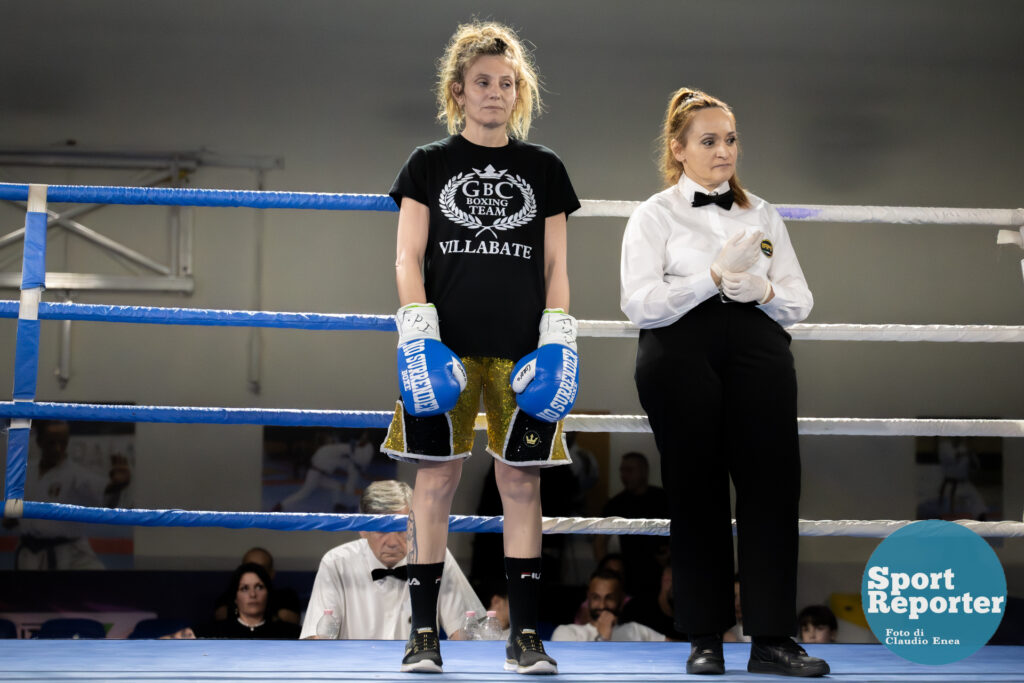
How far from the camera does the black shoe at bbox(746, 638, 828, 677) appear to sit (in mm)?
1497

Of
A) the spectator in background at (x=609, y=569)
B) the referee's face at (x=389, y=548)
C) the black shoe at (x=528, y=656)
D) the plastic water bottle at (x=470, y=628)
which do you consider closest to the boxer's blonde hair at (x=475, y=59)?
the black shoe at (x=528, y=656)

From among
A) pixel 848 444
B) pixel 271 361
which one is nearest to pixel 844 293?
pixel 848 444

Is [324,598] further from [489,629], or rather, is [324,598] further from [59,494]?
[59,494]

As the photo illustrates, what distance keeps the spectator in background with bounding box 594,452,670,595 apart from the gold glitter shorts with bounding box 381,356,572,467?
123 inches

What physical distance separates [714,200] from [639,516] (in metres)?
3.20

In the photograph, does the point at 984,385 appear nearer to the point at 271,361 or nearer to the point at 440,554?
the point at 271,361

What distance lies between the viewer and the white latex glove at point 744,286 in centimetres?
162

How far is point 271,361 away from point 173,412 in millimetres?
3072

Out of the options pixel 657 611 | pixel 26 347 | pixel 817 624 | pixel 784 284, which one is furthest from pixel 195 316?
pixel 817 624

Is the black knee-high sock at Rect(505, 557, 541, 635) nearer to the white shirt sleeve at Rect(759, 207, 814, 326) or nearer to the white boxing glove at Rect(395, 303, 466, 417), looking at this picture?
the white boxing glove at Rect(395, 303, 466, 417)

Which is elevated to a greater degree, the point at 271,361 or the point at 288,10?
the point at 288,10

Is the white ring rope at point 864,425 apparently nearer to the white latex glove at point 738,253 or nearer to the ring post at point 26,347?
the white latex glove at point 738,253

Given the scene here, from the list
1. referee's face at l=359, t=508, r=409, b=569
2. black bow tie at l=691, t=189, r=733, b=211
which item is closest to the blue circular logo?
black bow tie at l=691, t=189, r=733, b=211

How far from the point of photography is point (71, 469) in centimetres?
491
